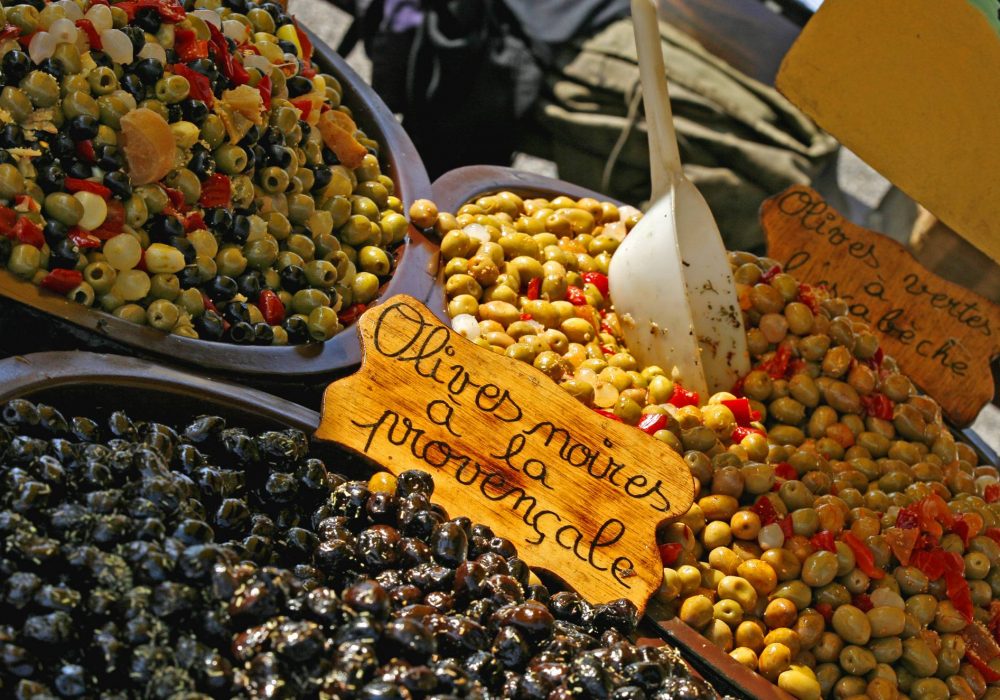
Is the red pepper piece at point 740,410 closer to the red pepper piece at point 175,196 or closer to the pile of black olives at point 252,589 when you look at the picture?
the pile of black olives at point 252,589

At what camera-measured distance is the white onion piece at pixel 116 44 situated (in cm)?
162

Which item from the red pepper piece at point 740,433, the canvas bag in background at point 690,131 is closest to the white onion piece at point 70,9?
the red pepper piece at point 740,433

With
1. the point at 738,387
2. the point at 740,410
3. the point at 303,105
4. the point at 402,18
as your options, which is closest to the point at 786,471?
the point at 740,410

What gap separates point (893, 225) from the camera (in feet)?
11.0

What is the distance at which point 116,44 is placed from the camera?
1625mm

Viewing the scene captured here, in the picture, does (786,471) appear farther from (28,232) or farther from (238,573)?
(28,232)

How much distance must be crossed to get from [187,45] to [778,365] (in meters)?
1.24

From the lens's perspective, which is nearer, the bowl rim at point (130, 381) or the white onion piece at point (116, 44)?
the bowl rim at point (130, 381)

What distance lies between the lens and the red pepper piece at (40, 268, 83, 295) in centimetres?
146

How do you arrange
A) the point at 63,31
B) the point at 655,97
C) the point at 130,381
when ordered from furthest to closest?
1. the point at 655,97
2. the point at 63,31
3. the point at 130,381

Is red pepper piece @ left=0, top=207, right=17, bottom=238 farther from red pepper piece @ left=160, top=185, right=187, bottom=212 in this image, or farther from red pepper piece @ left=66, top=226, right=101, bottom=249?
red pepper piece @ left=160, top=185, right=187, bottom=212

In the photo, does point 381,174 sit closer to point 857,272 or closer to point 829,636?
point 857,272

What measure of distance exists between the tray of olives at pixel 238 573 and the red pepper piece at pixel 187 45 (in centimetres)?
59

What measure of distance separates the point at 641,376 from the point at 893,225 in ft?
5.90
